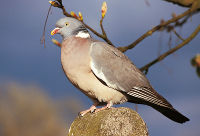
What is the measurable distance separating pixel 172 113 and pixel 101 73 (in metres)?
1.26

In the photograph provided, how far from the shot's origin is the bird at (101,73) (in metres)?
3.90

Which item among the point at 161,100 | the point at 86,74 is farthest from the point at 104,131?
the point at 161,100

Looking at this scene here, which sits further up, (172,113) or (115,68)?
(115,68)

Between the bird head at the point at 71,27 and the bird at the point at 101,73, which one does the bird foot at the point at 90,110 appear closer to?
the bird at the point at 101,73

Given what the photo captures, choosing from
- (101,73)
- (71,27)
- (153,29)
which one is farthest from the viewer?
(71,27)

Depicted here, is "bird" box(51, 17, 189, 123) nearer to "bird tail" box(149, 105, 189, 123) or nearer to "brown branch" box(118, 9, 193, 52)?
"bird tail" box(149, 105, 189, 123)

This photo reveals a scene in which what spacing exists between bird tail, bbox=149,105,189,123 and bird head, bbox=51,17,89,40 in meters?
1.56

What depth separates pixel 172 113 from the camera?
167 inches

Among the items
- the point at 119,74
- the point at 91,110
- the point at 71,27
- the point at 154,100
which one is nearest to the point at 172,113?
the point at 154,100

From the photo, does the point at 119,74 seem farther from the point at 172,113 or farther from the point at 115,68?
the point at 172,113

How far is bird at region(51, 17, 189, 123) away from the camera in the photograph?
12.8 feet

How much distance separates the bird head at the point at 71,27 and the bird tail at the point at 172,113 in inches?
61.5

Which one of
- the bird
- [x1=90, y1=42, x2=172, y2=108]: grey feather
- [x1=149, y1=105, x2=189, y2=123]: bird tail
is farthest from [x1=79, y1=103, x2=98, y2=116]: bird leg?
[x1=149, y1=105, x2=189, y2=123]: bird tail

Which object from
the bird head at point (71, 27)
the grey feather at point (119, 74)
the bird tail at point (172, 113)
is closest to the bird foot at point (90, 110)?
the grey feather at point (119, 74)
